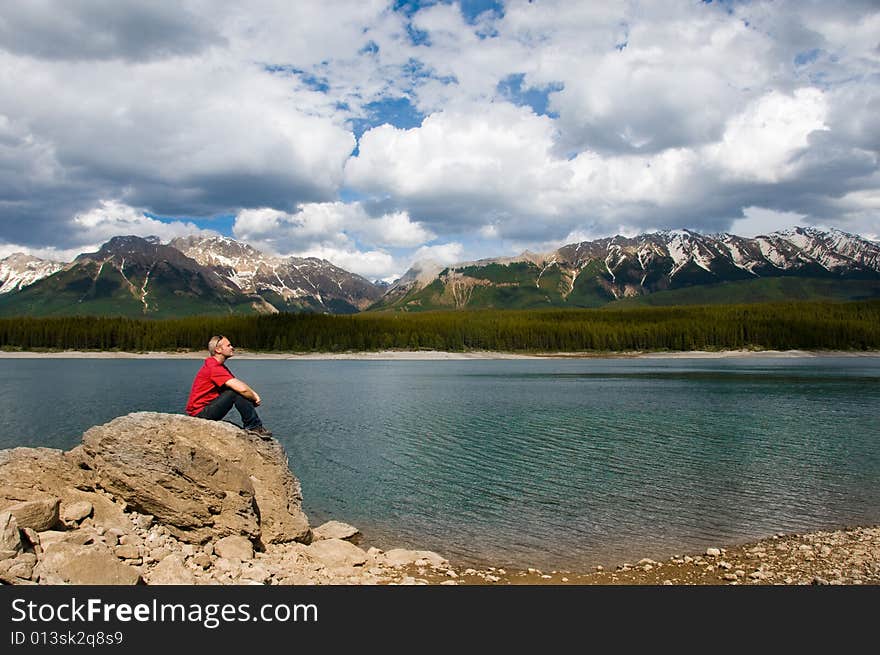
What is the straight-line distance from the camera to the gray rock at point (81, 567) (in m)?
8.89

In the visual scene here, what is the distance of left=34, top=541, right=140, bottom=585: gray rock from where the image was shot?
889cm

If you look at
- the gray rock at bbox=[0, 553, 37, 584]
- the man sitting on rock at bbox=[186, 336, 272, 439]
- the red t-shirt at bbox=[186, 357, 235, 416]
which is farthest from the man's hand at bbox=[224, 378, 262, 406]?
the gray rock at bbox=[0, 553, 37, 584]

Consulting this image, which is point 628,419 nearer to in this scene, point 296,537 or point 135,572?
point 296,537

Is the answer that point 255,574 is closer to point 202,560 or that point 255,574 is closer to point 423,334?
point 202,560

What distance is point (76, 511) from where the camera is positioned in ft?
34.6

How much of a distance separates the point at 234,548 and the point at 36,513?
3.41 m

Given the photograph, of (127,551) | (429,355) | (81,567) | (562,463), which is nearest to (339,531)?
(127,551)

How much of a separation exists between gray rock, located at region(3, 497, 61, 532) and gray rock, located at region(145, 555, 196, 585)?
174 cm

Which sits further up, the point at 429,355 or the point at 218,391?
the point at 218,391

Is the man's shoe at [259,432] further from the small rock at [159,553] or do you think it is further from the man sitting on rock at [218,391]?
the small rock at [159,553]

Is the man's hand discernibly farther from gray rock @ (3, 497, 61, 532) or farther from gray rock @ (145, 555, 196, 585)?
gray rock @ (3, 497, 61, 532)

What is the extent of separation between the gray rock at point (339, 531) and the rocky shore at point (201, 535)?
164 centimetres
